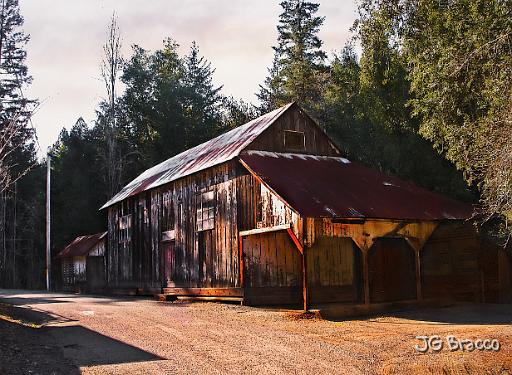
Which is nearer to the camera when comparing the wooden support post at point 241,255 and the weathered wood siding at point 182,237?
the wooden support post at point 241,255

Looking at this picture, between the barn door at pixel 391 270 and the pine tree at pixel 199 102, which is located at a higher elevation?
the pine tree at pixel 199 102

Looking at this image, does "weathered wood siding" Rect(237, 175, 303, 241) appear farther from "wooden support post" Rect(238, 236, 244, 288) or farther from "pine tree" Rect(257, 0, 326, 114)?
"pine tree" Rect(257, 0, 326, 114)

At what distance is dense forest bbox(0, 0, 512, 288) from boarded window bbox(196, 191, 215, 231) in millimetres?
6770

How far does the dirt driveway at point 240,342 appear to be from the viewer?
8578 millimetres

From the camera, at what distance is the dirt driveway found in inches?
338

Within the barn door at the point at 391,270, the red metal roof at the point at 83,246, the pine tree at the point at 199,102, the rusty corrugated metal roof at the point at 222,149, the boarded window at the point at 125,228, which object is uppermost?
the pine tree at the point at 199,102

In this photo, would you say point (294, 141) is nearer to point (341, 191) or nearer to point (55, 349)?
point (341, 191)

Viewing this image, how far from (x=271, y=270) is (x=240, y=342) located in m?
7.94

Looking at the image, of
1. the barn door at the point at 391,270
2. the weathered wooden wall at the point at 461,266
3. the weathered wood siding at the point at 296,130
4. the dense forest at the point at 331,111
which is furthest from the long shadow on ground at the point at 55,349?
the weathered wooden wall at the point at 461,266

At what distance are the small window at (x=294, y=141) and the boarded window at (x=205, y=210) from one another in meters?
3.56

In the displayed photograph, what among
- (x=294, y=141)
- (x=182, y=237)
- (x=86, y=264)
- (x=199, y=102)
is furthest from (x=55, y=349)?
(x=199, y=102)

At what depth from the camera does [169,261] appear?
23.6 meters

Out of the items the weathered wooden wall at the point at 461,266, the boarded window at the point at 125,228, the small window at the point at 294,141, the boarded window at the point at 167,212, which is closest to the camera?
the weathered wooden wall at the point at 461,266

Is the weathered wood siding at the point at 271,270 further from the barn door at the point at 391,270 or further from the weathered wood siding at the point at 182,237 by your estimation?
the barn door at the point at 391,270
